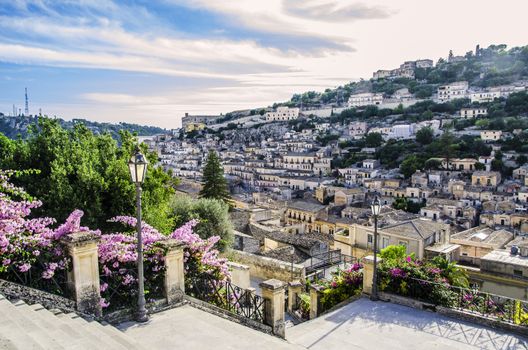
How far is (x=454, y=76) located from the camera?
123438mm

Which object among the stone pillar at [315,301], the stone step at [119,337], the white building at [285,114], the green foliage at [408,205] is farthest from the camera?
the white building at [285,114]

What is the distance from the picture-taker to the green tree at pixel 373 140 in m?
83.8

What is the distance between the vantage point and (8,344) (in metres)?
4.41

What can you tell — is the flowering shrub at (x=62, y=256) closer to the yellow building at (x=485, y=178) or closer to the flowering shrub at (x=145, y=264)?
the flowering shrub at (x=145, y=264)

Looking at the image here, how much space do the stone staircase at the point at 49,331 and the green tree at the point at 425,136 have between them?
81071mm

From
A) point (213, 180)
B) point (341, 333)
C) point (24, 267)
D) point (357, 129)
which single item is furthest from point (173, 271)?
point (357, 129)

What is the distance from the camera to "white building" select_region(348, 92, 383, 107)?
392 ft

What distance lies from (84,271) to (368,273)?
595cm

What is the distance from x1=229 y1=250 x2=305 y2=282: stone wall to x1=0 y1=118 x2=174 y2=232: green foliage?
4395 millimetres

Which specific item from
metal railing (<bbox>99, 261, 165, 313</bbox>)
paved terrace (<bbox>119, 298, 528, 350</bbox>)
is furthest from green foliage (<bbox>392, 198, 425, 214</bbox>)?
metal railing (<bbox>99, 261, 165, 313</bbox>)

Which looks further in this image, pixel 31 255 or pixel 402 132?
pixel 402 132

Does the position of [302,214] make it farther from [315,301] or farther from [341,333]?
[341,333]

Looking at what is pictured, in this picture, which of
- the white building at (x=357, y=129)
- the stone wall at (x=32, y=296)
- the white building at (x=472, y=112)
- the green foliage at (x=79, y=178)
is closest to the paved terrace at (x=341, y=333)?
the stone wall at (x=32, y=296)

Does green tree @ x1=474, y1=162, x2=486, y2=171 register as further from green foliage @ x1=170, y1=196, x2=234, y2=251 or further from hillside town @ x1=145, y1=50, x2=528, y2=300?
green foliage @ x1=170, y1=196, x2=234, y2=251
